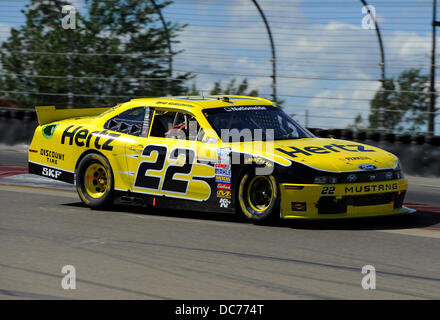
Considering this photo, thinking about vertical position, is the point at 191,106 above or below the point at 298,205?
above

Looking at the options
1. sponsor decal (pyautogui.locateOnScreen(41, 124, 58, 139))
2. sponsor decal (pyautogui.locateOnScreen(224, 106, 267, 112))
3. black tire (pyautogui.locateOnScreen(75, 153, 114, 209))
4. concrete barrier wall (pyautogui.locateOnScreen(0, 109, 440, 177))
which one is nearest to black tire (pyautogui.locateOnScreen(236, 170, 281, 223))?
sponsor decal (pyautogui.locateOnScreen(224, 106, 267, 112))

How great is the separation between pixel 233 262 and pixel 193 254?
484 millimetres

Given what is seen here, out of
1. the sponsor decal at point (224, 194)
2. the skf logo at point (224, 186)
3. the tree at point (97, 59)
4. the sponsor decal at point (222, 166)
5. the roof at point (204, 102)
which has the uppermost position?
the tree at point (97, 59)

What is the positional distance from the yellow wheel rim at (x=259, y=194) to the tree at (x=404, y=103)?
239 inches

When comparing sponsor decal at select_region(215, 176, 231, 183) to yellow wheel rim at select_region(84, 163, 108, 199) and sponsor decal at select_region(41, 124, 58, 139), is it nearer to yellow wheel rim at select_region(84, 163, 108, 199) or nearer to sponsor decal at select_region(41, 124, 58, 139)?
yellow wheel rim at select_region(84, 163, 108, 199)

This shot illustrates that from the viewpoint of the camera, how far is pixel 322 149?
831cm

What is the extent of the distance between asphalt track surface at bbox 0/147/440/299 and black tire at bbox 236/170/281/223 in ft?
0.39

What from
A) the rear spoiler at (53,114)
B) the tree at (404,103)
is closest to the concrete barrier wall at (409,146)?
the tree at (404,103)

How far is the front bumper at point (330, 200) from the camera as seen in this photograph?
778 centimetres

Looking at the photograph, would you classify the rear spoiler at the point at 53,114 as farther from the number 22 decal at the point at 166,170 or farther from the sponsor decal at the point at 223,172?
the sponsor decal at the point at 223,172
